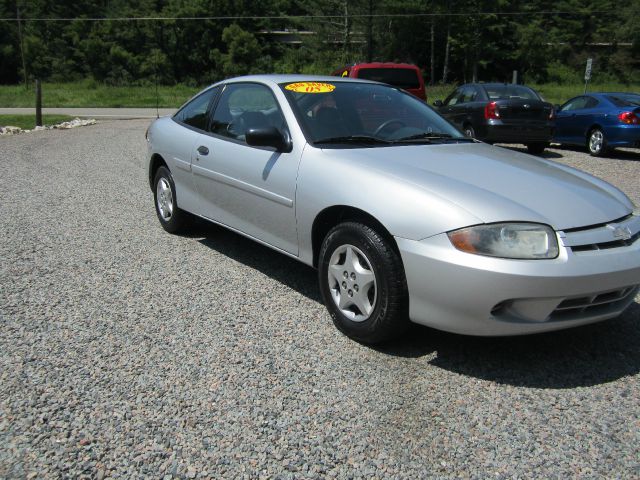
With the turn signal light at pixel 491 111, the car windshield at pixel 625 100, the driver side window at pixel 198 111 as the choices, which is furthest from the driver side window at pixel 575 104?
the driver side window at pixel 198 111

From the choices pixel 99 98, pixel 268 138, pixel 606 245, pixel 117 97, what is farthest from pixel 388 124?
pixel 117 97

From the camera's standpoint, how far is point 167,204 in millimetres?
5949

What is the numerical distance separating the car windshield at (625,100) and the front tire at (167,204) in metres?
10.1

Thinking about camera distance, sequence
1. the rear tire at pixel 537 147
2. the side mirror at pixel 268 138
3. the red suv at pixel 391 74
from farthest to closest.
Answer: the red suv at pixel 391 74 → the rear tire at pixel 537 147 → the side mirror at pixel 268 138

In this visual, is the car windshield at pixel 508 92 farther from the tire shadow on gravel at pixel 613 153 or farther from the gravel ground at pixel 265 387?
the gravel ground at pixel 265 387

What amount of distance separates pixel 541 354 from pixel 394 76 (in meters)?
10.8

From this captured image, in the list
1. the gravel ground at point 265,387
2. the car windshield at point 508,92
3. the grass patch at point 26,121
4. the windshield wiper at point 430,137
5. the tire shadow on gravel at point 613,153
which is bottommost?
the grass patch at point 26,121

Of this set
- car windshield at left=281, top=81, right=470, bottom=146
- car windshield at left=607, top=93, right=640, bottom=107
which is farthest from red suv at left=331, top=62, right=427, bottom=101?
car windshield at left=281, top=81, right=470, bottom=146

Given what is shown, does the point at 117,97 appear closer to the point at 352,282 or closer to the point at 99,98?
the point at 99,98

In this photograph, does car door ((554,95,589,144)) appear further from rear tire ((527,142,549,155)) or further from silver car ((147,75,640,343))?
silver car ((147,75,640,343))

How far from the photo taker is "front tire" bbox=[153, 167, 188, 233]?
5754 millimetres

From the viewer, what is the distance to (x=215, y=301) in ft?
13.9

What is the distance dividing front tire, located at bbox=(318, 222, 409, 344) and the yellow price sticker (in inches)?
52.4

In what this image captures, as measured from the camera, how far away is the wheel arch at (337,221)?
336 centimetres
